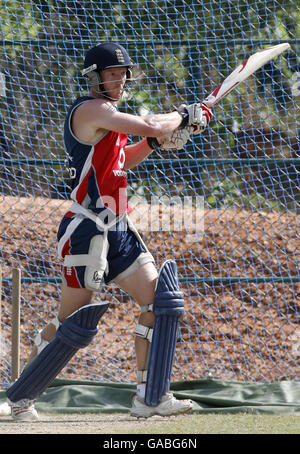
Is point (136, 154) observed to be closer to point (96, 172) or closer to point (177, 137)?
point (177, 137)

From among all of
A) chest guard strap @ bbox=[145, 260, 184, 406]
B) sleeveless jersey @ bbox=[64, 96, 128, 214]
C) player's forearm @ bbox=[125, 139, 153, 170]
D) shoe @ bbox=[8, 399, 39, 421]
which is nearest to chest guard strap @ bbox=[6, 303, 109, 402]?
shoe @ bbox=[8, 399, 39, 421]

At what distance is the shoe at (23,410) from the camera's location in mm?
5055

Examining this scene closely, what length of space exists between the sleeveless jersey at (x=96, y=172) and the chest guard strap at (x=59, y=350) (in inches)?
20.9

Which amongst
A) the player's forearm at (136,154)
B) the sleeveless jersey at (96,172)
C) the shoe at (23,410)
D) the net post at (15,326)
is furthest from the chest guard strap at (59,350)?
the net post at (15,326)

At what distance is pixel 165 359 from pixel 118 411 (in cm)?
84

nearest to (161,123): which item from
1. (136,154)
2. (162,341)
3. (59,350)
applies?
(136,154)

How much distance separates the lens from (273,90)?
845 centimetres

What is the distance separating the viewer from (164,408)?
16.2 feet

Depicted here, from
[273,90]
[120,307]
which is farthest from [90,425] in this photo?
[273,90]

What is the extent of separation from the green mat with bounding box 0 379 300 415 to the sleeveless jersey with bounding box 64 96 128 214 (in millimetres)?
1369

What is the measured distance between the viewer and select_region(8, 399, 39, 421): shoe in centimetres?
505

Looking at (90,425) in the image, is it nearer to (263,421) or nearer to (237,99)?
(263,421)

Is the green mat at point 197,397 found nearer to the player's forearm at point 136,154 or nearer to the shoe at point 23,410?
the shoe at point 23,410

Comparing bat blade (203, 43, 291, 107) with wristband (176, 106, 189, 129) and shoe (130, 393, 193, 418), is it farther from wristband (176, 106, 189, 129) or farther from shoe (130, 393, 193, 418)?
shoe (130, 393, 193, 418)
